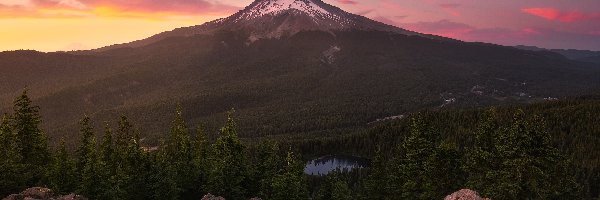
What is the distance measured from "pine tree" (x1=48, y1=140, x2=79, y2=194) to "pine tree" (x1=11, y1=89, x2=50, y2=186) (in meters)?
1.37

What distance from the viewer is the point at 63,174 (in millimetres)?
59000

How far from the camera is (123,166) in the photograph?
59.6 m

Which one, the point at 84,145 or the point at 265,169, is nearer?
the point at 84,145

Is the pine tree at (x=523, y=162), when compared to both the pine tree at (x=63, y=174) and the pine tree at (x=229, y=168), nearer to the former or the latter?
the pine tree at (x=229, y=168)

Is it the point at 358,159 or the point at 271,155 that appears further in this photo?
the point at 358,159

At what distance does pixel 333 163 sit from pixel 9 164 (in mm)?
131705

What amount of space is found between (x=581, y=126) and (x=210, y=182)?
6213 inches

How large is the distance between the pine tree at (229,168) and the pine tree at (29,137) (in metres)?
21.3

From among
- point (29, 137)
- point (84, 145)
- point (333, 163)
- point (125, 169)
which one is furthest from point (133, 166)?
point (333, 163)

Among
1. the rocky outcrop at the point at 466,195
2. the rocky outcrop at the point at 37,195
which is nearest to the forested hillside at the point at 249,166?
the rocky outcrop at the point at 466,195

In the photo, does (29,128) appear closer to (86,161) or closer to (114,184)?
(86,161)

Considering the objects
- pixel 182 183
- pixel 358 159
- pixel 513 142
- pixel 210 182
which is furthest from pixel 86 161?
pixel 358 159

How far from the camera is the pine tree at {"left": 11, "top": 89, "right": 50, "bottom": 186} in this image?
5831cm

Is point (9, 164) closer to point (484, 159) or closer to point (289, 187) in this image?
point (289, 187)
